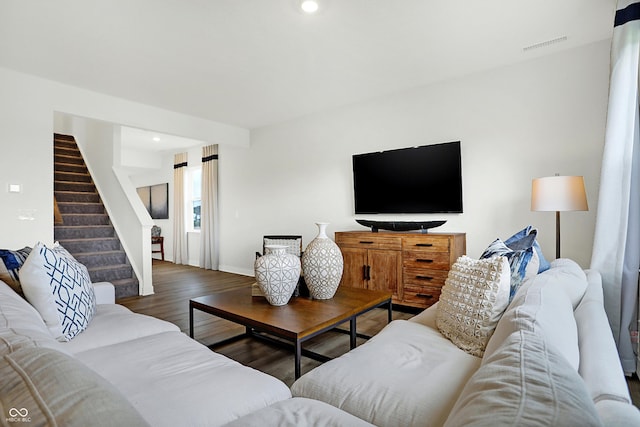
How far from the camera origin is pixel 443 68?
3.39 m

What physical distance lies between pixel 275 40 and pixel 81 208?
4.21 m

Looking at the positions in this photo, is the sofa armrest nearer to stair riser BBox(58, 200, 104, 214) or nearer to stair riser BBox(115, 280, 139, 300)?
stair riser BBox(115, 280, 139, 300)

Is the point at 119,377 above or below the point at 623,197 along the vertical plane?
below

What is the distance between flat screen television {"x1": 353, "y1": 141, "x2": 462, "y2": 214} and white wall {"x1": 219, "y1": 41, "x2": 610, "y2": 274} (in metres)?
0.11

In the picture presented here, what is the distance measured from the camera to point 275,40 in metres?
2.81

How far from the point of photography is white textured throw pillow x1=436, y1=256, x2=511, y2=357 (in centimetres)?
142

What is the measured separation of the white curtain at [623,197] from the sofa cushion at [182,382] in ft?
7.62

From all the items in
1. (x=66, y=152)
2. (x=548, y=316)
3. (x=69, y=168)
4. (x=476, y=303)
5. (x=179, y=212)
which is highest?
(x=66, y=152)

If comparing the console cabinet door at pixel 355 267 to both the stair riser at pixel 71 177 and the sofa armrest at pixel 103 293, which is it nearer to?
the sofa armrest at pixel 103 293

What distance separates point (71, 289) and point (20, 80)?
303 cm

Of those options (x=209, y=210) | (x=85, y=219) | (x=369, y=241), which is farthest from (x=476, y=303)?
(x=209, y=210)

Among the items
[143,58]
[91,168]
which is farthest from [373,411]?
[91,168]

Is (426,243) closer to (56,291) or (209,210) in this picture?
(56,291)

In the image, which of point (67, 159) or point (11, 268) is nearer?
point (11, 268)
